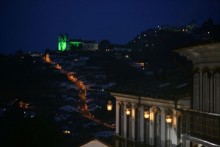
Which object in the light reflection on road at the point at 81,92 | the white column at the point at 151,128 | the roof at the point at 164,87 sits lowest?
the light reflection on road at the point at 81,92

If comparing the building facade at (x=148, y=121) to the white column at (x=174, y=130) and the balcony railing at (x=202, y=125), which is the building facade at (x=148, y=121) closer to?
the white column at (x=174, y=130)

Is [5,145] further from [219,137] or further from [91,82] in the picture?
[91,82]

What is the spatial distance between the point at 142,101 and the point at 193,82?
7143 mm

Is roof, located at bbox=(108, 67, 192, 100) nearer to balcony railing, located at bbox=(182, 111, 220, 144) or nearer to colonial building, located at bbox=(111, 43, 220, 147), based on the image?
colonial building, located at bbox=(111, 43, 220, 147)

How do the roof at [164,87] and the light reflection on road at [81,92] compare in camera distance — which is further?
the light reflection on road at [81,92]

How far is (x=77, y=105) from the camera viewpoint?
11925cm

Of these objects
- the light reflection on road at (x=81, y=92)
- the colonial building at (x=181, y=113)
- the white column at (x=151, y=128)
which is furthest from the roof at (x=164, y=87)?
the light reflection on road at (x=81, y=92)

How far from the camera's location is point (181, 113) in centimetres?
2119

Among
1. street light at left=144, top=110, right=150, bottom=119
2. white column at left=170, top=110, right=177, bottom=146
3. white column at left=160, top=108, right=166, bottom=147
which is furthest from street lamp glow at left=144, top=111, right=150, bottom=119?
white column at left=170, top=110, right=177, bottom=146

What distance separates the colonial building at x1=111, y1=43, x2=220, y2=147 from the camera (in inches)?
681

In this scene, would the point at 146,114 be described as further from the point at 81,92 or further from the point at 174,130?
the point at 81,92

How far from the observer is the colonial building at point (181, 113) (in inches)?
681

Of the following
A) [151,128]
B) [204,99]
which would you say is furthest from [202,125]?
[151,128]

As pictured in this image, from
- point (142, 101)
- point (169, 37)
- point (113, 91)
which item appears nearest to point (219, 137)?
point (142, 101)
